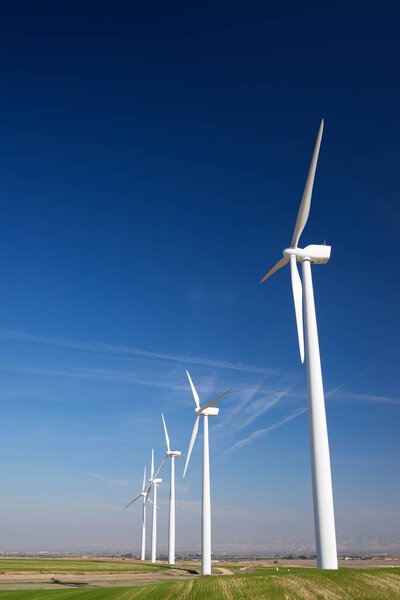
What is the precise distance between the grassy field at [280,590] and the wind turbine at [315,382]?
2593 mm

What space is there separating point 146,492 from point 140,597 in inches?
6307

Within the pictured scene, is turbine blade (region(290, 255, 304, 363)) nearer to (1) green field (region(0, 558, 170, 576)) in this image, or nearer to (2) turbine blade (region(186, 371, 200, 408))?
(2) turbine blade (region(186, 371, 200, 408))

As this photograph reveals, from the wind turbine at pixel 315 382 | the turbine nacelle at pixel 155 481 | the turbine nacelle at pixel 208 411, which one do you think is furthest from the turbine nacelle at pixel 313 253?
the turbine nacelle at pixel 155 481

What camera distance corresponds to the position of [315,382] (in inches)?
1645

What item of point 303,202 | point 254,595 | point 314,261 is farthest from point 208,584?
point 303,202

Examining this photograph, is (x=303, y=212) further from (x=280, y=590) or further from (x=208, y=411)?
(x=208, y=411)

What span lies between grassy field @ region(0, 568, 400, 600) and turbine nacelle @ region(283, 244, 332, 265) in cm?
2597

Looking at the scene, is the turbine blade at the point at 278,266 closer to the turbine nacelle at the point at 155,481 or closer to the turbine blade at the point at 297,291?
the turbine blade at the point at 297,291

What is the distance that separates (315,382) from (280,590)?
14887mm

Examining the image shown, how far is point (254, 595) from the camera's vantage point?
3297 centimetres

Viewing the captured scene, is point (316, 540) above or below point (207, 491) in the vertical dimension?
below

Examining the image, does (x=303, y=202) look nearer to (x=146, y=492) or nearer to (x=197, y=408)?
(x=197, y=408)

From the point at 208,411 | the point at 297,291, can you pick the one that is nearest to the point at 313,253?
the point at 297,291

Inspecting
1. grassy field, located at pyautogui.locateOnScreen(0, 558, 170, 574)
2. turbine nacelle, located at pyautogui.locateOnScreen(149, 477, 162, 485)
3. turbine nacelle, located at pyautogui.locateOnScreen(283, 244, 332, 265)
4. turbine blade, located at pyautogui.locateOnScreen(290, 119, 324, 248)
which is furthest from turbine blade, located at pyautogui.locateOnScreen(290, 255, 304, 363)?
turbine nacelle, located at pyautogui.locateOnScreen(149, 477, 162, 485)
